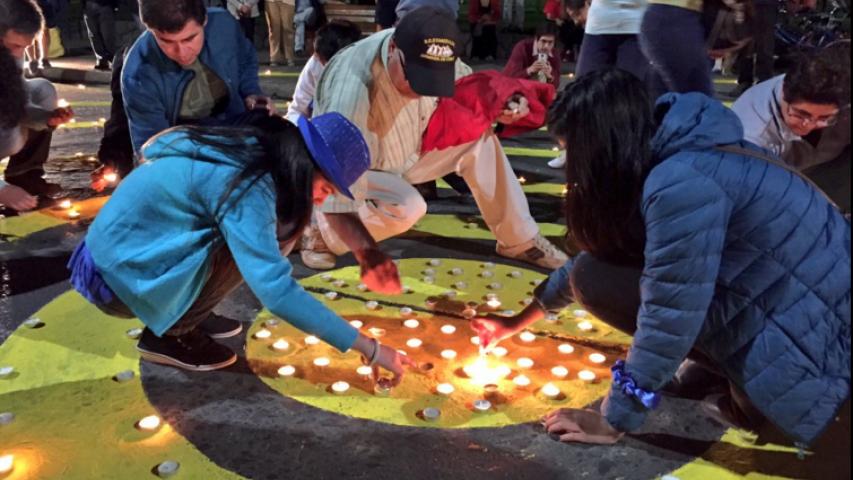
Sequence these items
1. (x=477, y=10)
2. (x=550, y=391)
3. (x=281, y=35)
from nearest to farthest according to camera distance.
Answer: (x=550, y=391) < (x=281, y=35) < (x=477, y=10)

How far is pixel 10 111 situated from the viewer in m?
4.01

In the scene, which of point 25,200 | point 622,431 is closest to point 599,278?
point 622,431

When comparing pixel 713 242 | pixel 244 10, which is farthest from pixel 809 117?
pixel 244 10

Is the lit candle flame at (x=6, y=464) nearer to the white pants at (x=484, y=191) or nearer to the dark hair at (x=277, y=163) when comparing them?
the dark hair at (x=277, y=163)

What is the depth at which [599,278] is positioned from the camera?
2543 mm

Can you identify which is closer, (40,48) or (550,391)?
(550,391)

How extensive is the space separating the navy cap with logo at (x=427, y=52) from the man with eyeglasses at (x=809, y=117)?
46.7 inches

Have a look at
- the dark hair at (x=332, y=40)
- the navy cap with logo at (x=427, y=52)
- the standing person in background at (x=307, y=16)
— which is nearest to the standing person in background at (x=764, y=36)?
the dark hair at (x=332, y=40)

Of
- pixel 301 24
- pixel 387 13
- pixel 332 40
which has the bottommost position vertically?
pixel 301 24

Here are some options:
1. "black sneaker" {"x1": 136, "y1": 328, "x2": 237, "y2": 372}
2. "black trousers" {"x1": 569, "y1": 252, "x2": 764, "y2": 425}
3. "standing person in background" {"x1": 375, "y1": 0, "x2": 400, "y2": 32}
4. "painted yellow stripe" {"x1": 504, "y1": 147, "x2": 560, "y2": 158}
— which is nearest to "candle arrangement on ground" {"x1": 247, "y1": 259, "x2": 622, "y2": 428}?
"black sneaker" {"x1": 136, "y1": 328, "x2": 237, "y2": 372}

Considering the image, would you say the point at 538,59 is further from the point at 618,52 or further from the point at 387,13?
the point at 387,13

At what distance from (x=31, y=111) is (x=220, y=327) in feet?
8.41

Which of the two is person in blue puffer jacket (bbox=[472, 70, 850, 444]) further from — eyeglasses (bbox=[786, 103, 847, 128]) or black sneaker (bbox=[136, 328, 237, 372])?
black sneaker (bbox=[136, 328, 237, 372])

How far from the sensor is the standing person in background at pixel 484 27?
13648 millimetres
